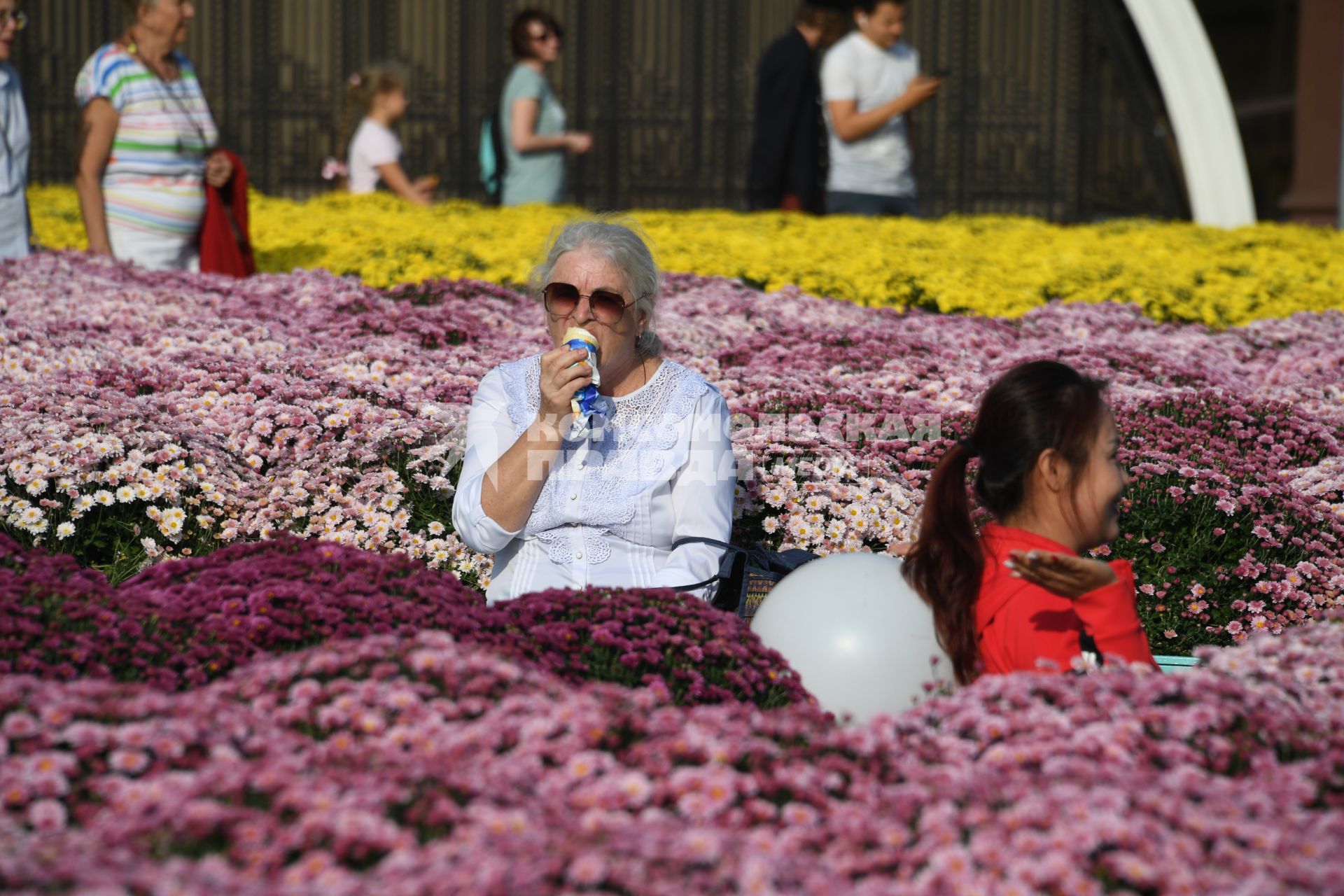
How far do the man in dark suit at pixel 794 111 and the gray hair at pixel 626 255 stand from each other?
6.38m

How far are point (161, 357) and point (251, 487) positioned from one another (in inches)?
55.7

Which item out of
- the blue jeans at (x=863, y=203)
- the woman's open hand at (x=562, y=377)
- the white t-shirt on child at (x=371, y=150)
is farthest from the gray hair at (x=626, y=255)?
the white t-shirt on child at (x=371, y=150)

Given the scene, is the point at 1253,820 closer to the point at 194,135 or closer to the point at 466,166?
the point at 194,135

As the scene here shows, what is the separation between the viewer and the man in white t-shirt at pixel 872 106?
9.52m

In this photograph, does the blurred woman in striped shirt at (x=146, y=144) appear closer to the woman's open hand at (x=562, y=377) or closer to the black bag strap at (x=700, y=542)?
the woman's open hand at (x=562, y=377)

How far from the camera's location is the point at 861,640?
343 cm

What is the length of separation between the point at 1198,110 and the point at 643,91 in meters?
6.50

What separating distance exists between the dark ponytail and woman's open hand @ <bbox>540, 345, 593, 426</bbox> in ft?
3.02

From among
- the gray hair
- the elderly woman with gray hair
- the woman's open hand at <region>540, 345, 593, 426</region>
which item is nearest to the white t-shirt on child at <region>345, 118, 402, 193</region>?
the gray hair

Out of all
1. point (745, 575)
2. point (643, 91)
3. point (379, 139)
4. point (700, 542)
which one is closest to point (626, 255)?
point (700, 542)

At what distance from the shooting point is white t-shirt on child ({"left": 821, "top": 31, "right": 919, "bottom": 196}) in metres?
9.66

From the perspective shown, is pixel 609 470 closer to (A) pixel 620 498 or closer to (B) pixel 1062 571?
(A) pixel 620 498

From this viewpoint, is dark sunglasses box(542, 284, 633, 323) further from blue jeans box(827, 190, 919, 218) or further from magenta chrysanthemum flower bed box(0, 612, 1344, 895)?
blue jeans box(827, 190, 919, 218)

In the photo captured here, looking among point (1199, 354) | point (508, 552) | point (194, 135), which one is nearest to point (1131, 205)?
point (1199, 354)
